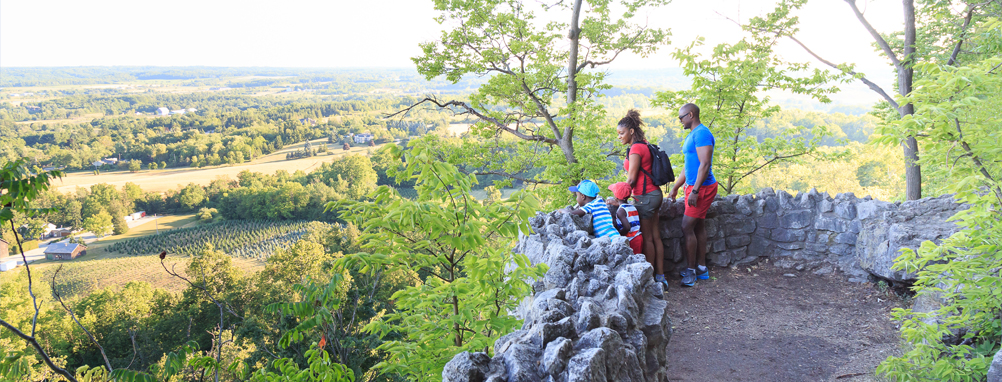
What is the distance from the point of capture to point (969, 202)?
9.62 ft

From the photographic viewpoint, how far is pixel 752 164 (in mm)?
8227

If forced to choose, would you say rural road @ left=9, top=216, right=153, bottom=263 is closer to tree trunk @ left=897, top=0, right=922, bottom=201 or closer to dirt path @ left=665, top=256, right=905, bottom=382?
dirt path @ left=665, top=256, right=905, bottom=382

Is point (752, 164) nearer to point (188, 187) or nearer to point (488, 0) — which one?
point (488, 0)

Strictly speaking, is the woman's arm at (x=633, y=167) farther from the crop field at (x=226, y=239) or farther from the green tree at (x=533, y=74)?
the crop field at (x=226, y=239)

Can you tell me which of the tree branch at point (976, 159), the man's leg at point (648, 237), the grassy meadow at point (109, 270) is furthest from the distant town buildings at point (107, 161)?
the tree branch at point (976, 159)

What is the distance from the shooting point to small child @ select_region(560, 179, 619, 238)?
432 centimetres

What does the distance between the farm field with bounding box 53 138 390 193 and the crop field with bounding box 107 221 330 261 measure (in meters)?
21.4

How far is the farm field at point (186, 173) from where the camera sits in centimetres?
9356

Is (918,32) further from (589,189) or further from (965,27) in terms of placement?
(589,189)

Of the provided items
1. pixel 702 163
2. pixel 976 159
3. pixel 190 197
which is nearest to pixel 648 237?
pixel 702 163

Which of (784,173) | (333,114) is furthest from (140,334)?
(333,114)

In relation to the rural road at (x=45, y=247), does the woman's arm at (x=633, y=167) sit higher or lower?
higher

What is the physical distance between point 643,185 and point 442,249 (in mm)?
2316

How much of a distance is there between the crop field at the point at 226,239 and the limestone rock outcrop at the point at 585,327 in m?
65.7
